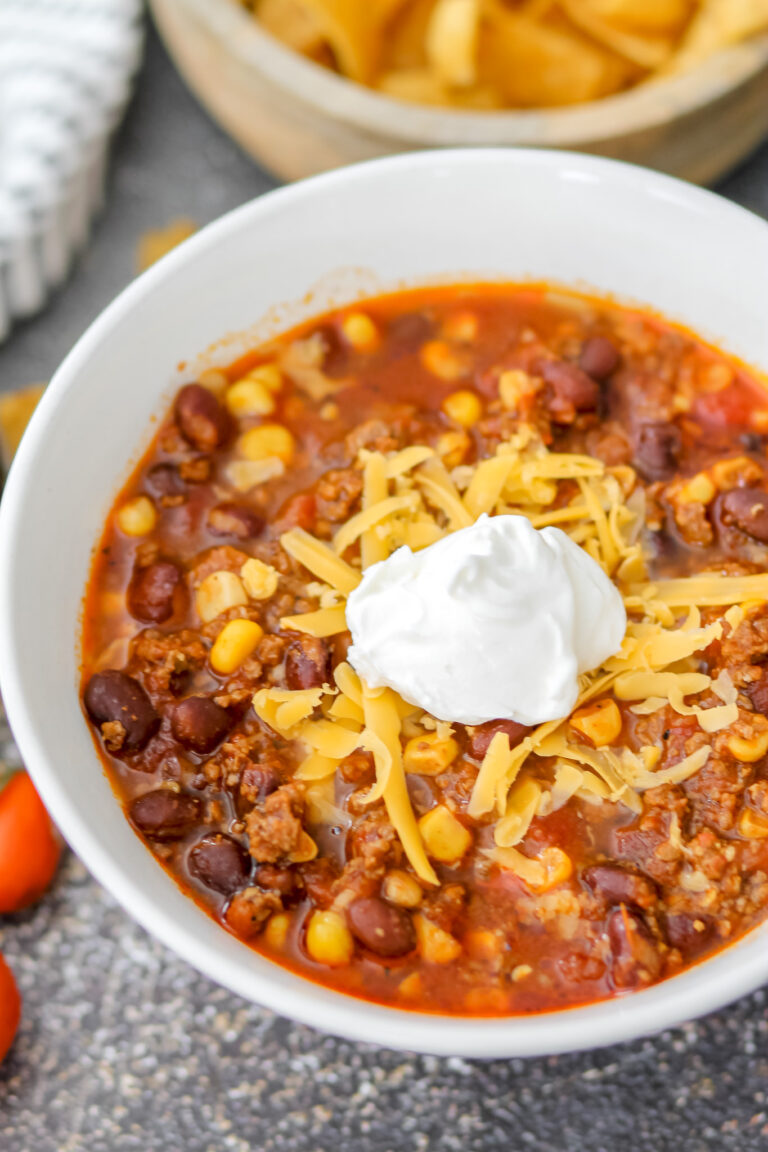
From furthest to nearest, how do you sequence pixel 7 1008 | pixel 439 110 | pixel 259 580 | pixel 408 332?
pixel 439 110
pixel 408 332
pixel 7 1008
pixel 259 580

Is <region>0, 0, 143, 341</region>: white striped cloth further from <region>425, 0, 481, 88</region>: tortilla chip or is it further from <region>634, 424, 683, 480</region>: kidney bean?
<region>634, 424, 683, 480</region>: kidney bean

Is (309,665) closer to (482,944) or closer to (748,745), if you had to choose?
(482,944)

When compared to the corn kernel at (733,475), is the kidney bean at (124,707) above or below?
below

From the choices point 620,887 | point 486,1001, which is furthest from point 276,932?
point 620,887

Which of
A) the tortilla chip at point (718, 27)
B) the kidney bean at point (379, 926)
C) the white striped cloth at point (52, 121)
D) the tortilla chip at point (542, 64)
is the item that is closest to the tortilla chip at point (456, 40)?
the tortilla chip at point (542, 64)

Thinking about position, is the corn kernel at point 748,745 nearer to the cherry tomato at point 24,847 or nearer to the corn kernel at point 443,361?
the corn kernel at point 443,361

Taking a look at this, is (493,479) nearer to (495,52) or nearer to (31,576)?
(31,576)
